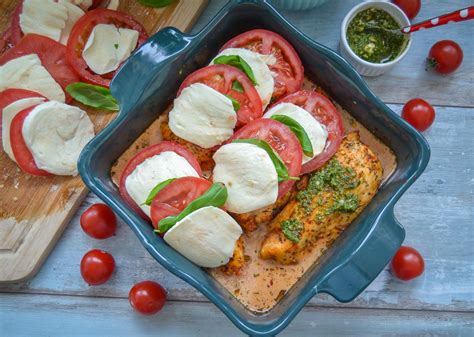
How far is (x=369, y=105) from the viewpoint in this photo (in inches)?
102

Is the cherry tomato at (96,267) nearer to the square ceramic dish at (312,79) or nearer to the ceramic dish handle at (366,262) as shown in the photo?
the square ceramic dish at (312,79)

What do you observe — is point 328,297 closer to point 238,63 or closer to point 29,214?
point 238,63

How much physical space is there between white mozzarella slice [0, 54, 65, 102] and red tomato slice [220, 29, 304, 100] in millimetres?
896

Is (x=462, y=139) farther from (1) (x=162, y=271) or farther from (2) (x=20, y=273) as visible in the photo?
(2) (x=20, y=273)

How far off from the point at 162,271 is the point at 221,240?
0.63 meters

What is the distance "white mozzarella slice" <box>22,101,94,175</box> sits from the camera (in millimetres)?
2766

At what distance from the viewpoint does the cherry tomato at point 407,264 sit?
9.36ft

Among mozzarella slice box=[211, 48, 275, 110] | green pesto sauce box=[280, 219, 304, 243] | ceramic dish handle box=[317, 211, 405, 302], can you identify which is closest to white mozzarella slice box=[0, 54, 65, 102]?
mozzarella slice box=[211, 48, 275, 110]

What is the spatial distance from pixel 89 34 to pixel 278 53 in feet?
3.18

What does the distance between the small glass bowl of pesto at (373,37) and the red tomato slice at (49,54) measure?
1.38 metres

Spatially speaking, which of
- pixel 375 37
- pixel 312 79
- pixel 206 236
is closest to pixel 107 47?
pixel 312 79

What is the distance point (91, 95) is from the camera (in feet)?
9.35

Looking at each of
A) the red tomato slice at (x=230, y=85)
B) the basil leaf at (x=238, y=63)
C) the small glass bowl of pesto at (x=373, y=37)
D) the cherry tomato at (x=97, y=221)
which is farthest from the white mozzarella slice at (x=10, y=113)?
the small glass bowl of pesto at (x=373, y=37)

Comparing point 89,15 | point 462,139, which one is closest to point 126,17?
point 89,15
